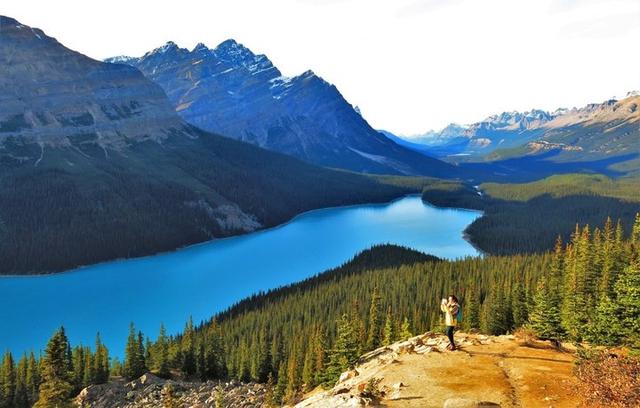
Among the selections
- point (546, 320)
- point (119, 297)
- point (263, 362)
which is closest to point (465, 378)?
point (546, 320)

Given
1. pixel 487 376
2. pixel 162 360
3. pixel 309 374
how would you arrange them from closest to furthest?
pixel 487 376
pixel 309 374
pixel 162 360

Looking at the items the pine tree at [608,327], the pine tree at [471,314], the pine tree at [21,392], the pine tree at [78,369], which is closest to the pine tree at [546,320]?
the pine tree at [608,327]

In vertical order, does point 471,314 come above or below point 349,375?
below

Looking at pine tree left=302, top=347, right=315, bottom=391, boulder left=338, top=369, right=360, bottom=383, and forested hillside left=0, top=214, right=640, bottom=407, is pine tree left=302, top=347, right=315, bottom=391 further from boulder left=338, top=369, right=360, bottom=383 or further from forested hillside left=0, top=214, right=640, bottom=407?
boulder left=338, top=369, right=360, bottom=383

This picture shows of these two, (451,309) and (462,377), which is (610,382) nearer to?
(462,377)

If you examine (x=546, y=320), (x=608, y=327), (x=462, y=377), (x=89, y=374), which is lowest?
(x=89, y=374)

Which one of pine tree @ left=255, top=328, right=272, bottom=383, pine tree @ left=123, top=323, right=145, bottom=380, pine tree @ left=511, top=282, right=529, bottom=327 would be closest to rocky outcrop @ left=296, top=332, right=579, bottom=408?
pine tree @ left=511, top=282, right=529, bottom=327

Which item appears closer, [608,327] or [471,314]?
[608,327]

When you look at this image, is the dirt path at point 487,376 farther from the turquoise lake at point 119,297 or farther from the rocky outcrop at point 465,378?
the turquoise lake at point 119,297
